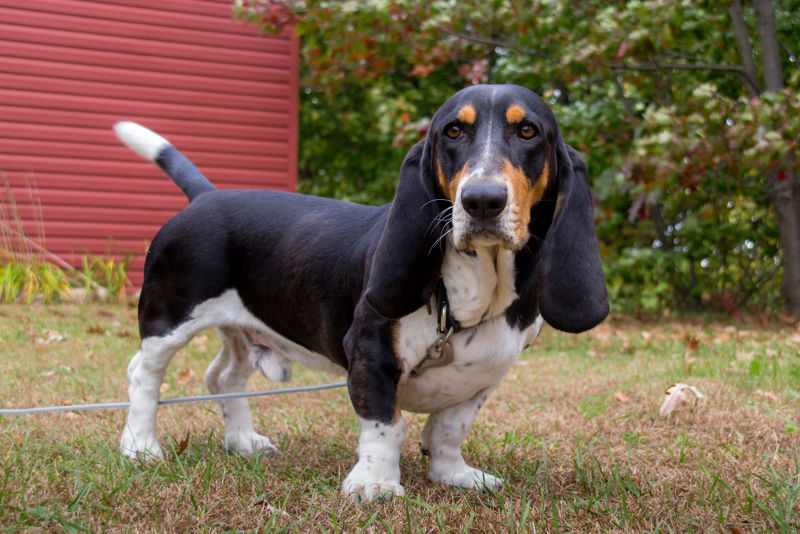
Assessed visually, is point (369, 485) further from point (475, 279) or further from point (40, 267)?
point (40, 267)

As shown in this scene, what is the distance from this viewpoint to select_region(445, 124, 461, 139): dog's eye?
2348 millimetres

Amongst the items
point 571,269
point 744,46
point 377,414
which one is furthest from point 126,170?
point 571,269

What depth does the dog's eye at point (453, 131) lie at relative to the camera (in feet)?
7.70

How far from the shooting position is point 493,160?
2.17 meters

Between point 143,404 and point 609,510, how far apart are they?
1.99 metres

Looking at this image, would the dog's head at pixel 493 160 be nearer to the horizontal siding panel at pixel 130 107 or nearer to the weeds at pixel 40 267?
the weeds at pixel 40 267

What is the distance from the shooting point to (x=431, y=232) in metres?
2.38

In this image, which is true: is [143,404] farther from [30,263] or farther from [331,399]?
[30,263]

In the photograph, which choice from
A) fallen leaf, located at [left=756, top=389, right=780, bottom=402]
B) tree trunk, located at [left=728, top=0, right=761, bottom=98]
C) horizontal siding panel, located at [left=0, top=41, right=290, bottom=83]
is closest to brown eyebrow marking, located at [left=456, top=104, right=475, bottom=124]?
fallen leaf, located at [left=756, top=389, right=780, bottom=402]

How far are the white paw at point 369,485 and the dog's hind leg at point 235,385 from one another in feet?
2.79

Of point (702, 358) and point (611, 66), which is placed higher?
point (611, 66)

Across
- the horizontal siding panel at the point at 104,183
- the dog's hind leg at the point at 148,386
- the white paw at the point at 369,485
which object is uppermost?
the white paw at the point at 369,485

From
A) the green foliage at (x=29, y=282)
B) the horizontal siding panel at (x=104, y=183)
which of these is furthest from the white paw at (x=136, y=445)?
the horizontal siding panel at (x=104, y=183)

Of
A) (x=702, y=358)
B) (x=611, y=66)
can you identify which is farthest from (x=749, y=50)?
(x=702, y=358)
